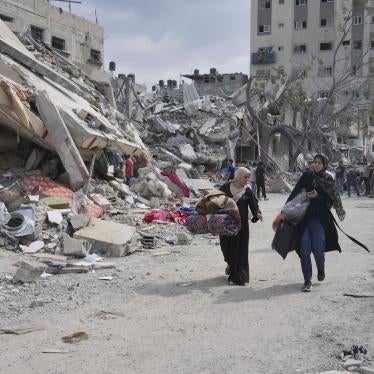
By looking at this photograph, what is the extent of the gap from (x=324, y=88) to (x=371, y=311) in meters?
43.0

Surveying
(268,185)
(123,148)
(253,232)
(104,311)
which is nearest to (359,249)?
(253,232)

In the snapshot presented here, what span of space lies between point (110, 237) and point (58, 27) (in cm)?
2448

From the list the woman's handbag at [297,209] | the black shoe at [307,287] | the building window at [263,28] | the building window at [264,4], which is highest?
the building window at [264,4]

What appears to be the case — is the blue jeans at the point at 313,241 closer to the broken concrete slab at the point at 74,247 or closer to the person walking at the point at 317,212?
the person walking at the point at 317,212

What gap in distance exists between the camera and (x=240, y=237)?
233 inches

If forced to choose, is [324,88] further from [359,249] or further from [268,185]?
[359,249]

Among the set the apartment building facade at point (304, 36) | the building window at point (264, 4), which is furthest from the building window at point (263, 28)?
the building window at point (264, 4)

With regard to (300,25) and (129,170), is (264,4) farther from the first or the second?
(129,170)

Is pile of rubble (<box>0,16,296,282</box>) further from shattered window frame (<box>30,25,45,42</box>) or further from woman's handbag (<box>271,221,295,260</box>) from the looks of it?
shattered window frame (<box>30,25,45,42</box>)

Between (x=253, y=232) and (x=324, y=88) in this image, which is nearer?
(x=253, y=232)

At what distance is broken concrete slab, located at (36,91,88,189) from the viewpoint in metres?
10.2

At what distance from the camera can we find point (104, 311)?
4.86 meters

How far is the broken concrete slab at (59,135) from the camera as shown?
10227mm

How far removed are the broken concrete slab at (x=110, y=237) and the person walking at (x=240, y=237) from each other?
2.04 m
